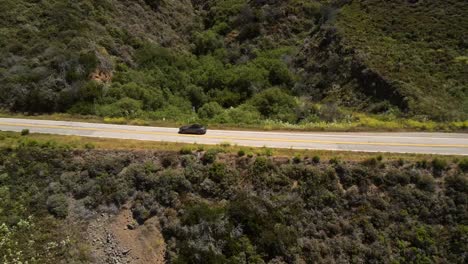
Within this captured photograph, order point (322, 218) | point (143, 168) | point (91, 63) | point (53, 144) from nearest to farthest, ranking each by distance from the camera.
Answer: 1. point (322, 218)
2. point (143, 168)
3. point (53, 144)
4. point (91, 63)

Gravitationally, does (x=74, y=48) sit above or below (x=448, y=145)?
above

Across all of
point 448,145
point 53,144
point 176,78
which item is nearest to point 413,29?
point 448,145

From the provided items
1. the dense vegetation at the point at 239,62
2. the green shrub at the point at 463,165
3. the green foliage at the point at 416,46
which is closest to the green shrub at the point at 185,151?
the dense vegetation at the point at 239,62

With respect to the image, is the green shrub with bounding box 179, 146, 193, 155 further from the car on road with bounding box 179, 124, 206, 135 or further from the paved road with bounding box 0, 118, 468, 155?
the car on road with bounding box 179, 124, 206, 135

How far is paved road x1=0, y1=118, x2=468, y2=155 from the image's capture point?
27.5 m

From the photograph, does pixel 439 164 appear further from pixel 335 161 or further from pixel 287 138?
pixel 287 138

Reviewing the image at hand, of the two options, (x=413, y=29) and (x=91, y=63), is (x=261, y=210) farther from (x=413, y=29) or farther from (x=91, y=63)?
(x=413, y=29)

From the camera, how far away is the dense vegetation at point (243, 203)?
21.2 metres

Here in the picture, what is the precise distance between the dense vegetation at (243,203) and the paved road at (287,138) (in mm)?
2472

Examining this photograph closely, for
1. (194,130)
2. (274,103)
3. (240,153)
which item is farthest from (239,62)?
(240,153)

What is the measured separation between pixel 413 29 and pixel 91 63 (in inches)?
1444

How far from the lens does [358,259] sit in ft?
70.6

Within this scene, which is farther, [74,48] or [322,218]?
[74,48]

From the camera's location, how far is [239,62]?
48094 mm
